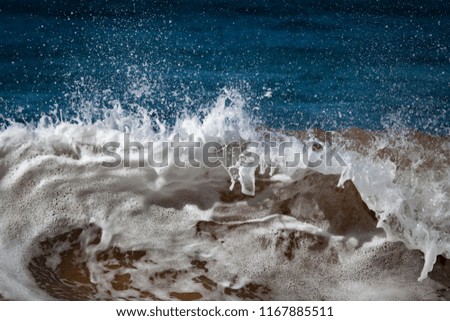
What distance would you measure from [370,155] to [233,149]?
0.34 metres

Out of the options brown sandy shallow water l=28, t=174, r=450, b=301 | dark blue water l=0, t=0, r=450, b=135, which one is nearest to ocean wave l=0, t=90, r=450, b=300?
brown sandy shallow water l=28, t=174, r=450, b=301

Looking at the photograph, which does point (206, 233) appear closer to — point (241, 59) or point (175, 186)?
point (175, 186)

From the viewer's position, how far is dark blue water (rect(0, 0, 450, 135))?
1763mm

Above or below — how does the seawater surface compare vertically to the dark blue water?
below

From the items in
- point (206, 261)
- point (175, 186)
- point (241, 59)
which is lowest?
point (206, 261)

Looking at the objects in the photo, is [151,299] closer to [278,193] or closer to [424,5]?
[278,193]

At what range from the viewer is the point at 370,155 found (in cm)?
165

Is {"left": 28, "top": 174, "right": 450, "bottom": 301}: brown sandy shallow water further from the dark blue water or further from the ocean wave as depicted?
the dark blue water

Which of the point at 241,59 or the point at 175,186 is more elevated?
the point at 241,59

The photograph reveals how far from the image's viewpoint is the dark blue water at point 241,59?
1.76 m

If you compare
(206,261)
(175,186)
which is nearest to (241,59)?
(175,186)

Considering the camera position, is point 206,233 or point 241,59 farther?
point 241,59

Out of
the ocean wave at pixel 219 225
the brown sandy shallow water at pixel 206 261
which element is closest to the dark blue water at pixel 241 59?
the ocean wave at pixel 219 225

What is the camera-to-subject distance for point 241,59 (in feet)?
5.99
